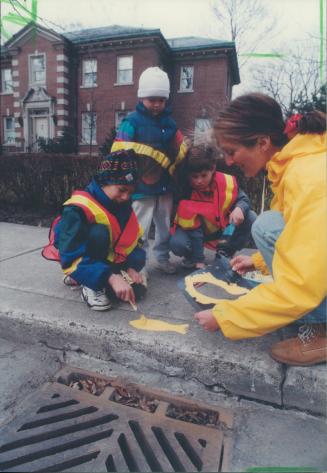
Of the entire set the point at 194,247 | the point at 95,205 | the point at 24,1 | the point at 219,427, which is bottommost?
the point at 219,427

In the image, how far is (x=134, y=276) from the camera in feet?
6.92

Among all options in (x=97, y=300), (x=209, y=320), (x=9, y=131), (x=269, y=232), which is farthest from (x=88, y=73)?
(x=209, y=320)

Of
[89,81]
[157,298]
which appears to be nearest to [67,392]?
[157,298]

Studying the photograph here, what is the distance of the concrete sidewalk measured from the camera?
1.42 metres

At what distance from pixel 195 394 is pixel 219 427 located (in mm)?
194

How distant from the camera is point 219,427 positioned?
129 centimetres

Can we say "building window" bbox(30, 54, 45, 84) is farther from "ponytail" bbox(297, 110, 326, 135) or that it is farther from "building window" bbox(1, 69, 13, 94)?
"ponytail" bbox(297, 110, 326, 135)

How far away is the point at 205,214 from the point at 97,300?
1168 mm

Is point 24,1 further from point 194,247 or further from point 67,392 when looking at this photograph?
point 194,247

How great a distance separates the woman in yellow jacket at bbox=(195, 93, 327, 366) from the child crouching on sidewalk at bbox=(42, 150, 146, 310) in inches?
25.5

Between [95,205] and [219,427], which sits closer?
[219,427]

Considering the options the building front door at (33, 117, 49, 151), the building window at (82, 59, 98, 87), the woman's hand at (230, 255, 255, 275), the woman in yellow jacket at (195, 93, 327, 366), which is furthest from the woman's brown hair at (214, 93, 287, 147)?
the building front door at (33, 117, 49, 151)

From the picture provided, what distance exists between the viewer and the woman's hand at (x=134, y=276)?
209cm

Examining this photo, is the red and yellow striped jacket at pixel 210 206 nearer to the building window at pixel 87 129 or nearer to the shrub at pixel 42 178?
the shrub at pixel 42 178
